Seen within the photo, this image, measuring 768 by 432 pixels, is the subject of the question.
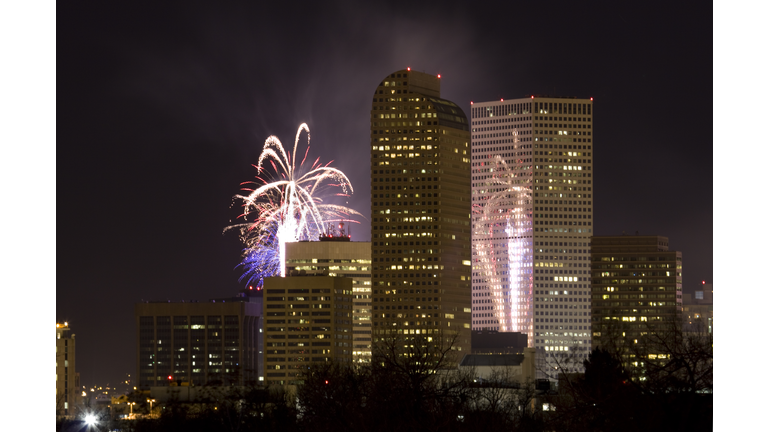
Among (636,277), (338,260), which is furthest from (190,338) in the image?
(636,277)

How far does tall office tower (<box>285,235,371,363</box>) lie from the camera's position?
15025 cm

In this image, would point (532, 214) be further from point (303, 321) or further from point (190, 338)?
point (190, 338)

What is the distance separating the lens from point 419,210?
148 m

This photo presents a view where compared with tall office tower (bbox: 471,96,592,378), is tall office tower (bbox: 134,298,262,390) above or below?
below

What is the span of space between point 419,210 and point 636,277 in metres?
33.5

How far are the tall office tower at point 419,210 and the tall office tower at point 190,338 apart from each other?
46352mm

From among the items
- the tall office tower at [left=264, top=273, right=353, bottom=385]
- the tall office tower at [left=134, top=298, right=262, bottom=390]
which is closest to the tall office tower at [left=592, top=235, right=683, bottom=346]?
the tall office tower at [left=264, top=273, right=353, bottom=385]

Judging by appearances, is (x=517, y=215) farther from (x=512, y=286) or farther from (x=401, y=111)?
(x=401, y=111)

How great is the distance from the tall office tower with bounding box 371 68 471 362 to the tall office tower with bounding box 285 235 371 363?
18.8ft

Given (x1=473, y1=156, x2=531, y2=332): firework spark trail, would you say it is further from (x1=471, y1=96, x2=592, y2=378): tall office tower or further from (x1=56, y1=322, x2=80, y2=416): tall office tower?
(x1=56, y1=322, x2=80, y2=416): tall office tower

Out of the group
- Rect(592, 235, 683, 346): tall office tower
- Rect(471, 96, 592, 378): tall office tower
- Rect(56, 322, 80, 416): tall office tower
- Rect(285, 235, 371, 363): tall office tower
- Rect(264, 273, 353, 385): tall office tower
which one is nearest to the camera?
Rect(56, 322, 80, 416): tall office tower

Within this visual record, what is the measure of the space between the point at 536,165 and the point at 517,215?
9.69 meters

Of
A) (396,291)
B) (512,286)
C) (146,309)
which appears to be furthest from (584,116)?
(146,309)

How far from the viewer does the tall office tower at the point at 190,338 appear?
587 ft
